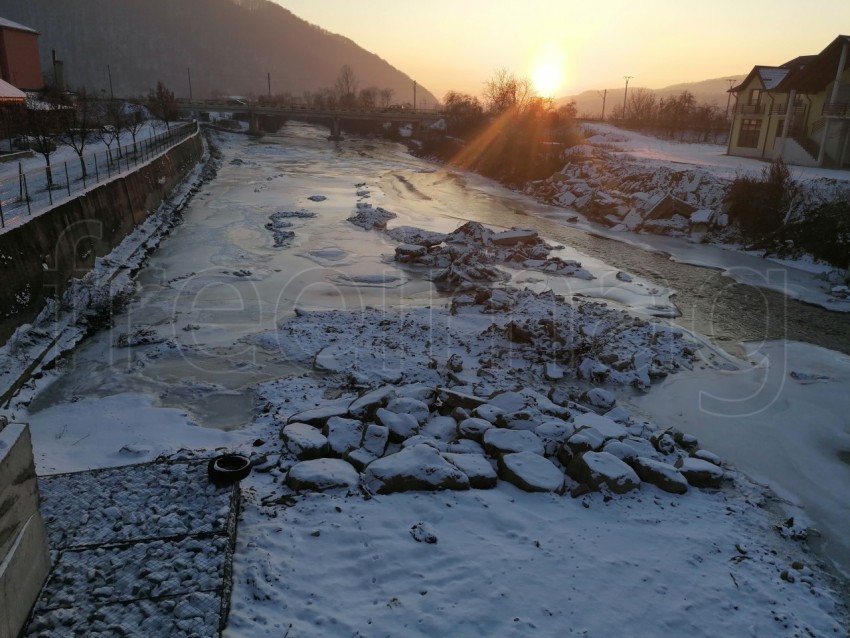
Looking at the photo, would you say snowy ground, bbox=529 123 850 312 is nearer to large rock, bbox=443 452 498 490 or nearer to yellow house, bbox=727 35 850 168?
yellow house, bbox=727 35 850 168

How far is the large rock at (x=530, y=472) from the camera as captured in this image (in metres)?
7.43

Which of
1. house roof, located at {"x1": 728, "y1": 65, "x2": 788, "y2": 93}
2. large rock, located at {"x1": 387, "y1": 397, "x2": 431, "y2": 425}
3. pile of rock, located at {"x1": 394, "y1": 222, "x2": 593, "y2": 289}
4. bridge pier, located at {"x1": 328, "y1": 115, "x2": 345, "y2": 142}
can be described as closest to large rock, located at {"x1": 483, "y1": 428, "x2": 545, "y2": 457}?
large rock, located at {"x1": 387, "y1": 397, "x2": 431, "y2": 425}

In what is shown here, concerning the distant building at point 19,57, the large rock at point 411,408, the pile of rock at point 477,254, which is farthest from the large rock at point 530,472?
the distant building at point 19,57

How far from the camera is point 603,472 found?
24.7 ft

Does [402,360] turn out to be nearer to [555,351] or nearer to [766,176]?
[555,351]

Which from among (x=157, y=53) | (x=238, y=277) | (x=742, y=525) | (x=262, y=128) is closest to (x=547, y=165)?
(x=238, y=277)

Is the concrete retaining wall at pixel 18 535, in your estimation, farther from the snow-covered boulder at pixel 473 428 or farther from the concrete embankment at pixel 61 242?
the concrete embankment at pixel 61 242

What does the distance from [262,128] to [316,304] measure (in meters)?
90.1

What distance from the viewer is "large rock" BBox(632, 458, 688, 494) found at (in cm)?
773

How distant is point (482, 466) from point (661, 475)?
7.52 ft

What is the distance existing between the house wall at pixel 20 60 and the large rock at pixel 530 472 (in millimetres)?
56525

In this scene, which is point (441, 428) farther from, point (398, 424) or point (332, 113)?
point (332, 113)

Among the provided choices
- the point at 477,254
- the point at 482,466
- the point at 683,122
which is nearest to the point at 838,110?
the point at 477,254

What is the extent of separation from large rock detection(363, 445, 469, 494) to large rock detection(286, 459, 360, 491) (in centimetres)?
19
